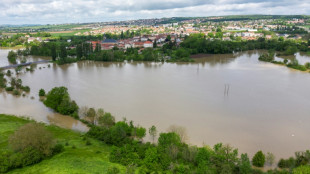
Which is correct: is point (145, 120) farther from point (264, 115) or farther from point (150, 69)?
point (150, 69)

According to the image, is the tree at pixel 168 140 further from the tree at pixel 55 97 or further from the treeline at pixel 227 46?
the treeline at pixel 227 46

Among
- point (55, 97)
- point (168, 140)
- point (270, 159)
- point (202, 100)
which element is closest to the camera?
point (270, 159)

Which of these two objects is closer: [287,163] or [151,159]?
[151,159]

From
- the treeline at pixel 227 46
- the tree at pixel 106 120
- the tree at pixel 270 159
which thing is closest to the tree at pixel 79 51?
the treeline at pixel 227 46

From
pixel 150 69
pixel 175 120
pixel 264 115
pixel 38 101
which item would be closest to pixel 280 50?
pixel 150 69

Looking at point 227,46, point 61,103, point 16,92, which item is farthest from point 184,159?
point 227,46

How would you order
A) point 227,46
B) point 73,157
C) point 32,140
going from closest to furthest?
1. point 32,140
2. point 73,157
3. point 227,46

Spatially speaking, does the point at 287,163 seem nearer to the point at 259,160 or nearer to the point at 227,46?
the point at 259,160
